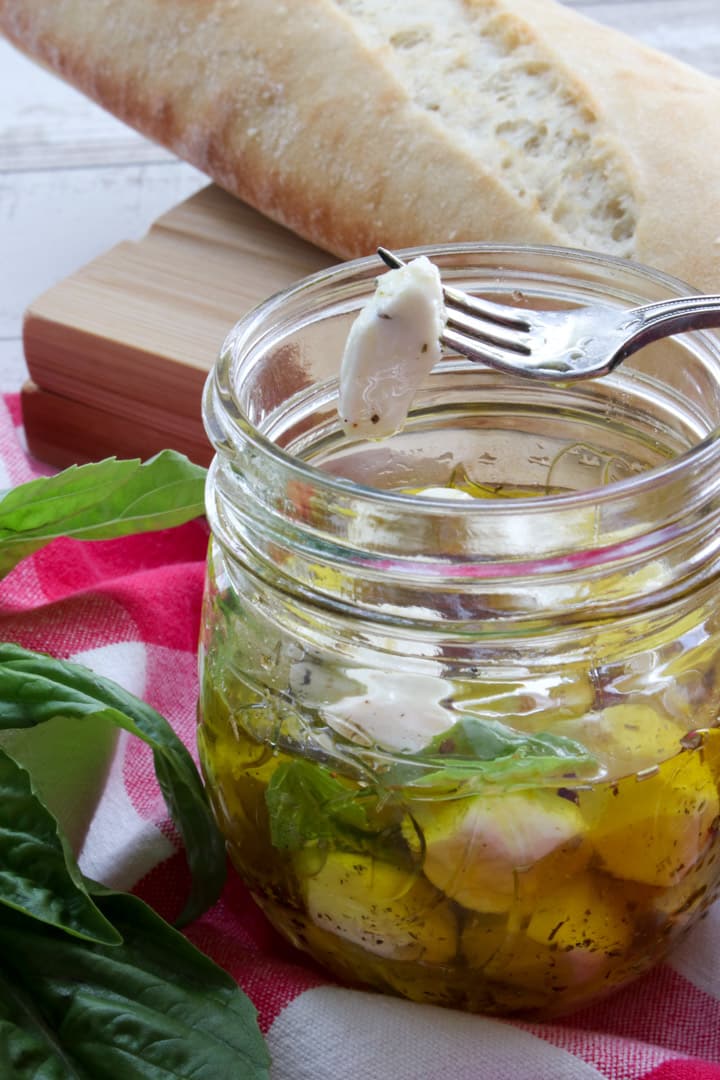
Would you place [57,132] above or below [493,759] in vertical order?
below

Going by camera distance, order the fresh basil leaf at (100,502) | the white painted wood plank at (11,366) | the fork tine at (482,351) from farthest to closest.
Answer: the white painted wood plank at (11,366), the fresh basil leaf at (100,502), the fork tine at (482,351)

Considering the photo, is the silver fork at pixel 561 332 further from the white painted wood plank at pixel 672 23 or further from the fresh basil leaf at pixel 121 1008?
the white painted wood plank at pixel 672 23

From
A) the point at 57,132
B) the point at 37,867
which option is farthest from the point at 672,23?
the point at 37,867

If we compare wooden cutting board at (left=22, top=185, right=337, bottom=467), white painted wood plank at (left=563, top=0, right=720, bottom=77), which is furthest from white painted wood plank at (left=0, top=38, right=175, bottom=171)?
white painted wood plank at (left=563, top=0, right=720, bottom=77)

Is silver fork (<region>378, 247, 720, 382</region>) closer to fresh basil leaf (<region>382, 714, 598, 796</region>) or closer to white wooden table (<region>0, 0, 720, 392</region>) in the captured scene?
fresh basil leaf (<region>382, 714, 598, 796</region>)

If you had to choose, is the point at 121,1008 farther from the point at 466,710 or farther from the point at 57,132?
the point at 57,132

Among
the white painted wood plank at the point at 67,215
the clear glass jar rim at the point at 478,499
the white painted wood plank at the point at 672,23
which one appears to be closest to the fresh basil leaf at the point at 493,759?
the clear glass jar rim at the point at 478,499

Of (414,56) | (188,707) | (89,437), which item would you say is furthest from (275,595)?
(414,56)
